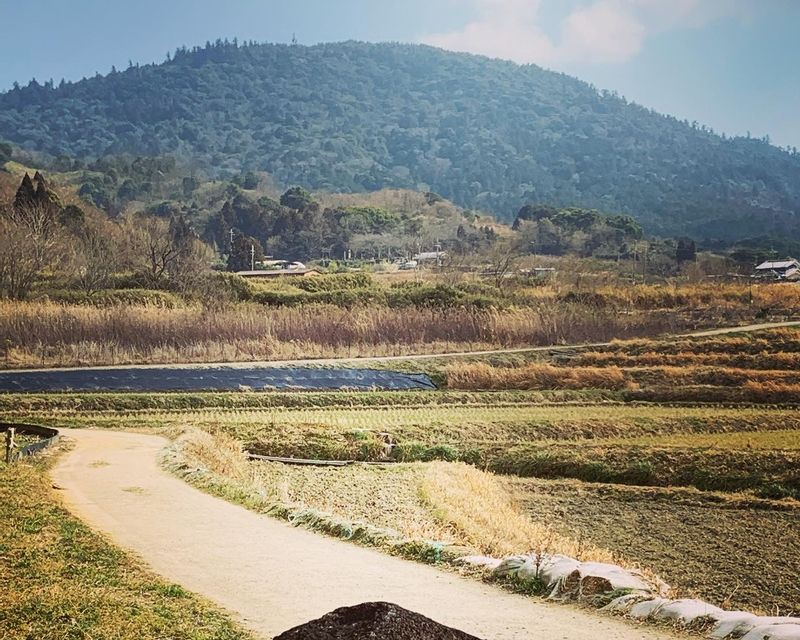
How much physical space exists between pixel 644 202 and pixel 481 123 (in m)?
57.5

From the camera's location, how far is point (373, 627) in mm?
3531

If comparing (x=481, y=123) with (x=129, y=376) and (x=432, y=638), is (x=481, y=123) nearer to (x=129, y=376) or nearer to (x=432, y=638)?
(x=129, y=376)

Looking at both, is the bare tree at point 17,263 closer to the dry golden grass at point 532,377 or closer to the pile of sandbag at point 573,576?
the dry golden grass at point 532,377

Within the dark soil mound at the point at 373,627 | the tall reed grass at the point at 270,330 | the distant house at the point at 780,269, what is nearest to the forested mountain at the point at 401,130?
the distant house at the point at 780,269

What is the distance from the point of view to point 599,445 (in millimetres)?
16219

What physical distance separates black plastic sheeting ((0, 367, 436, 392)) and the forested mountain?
40353mm

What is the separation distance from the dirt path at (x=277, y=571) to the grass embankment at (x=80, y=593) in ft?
0.94

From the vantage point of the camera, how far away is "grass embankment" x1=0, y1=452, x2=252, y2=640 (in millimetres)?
5281

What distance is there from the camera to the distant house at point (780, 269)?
28312 millimetres

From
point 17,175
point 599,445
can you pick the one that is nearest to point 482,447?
point 599,445

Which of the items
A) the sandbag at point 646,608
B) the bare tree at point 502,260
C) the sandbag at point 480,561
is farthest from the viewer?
the bare tree at point 502,260

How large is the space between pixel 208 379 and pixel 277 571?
16490 millimetres

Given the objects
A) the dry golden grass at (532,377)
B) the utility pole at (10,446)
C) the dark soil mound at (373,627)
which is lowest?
the dry golden grass at (532,377)

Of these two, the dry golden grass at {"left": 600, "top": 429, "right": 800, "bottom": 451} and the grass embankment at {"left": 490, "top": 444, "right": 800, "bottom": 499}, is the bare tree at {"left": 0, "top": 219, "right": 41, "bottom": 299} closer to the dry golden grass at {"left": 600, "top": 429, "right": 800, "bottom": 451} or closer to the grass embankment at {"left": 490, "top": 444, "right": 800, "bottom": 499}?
the grass embankment at {"left": 490, "top": 444, "right": 800, "bottom": 499}
